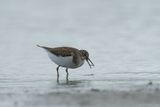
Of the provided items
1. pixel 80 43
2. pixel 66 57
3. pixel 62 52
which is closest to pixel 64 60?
pixel 66 57

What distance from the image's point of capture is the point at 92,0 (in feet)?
107

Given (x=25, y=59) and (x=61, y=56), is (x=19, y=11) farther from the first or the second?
(x=61, y=56)

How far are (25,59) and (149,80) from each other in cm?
526

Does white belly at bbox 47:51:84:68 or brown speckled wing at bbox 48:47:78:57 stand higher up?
brown speckled wing at bbox 48:47:78:57

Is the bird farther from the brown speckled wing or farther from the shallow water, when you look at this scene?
the shallow water

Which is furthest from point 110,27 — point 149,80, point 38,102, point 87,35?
point 38,102

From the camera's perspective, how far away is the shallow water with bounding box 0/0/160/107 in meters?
14.2

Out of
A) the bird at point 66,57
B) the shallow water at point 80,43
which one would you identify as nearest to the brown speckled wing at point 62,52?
the bird at point 66,57

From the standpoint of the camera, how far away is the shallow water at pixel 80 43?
46.5 feet

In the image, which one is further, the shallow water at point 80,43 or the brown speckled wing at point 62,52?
the brown speckled wing at point 62,52

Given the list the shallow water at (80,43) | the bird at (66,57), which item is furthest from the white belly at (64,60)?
the shallow water at (80,43)

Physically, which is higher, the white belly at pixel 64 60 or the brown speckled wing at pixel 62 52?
the brown speckled wing at pixel 62 52

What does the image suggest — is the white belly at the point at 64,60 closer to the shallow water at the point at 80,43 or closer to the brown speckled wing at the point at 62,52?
the brown speckled wing at the point at 62,52

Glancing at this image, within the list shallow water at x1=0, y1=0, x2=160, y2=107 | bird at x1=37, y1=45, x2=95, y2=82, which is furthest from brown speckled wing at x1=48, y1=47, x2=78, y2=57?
shallow water at x1=0, y1=0, x2=160, y2=107
